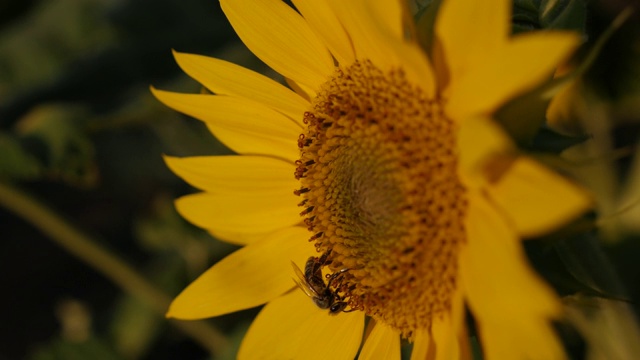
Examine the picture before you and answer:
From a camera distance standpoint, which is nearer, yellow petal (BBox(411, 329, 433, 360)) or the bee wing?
yellow petal (BBox(411, 329, 433, 360))

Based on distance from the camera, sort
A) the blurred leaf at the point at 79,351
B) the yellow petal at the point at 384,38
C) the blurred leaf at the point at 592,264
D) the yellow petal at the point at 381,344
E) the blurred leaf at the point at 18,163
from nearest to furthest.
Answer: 1. the yellow petal at the point at 384,38
2. the blurred leaf at the point at 592,264
3. the yellow petal at the point at 381,344
4. the blurred leaf at the point at 18,163
5. the blurred leaf at the point at 79,351

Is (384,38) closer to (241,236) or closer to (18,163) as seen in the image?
(241,236)

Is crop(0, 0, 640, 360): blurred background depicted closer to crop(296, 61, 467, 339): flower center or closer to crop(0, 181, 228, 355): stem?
crop(0, 181, 228, 355): stem

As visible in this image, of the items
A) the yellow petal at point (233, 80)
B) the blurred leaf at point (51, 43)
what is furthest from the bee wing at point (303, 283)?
the blurred leaf at point (51, 43)

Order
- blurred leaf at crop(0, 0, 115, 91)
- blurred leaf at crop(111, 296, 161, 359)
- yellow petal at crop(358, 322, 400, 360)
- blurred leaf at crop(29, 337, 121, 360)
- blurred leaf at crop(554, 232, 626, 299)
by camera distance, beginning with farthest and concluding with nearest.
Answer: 1. blurred leaf at crop(0, 0, 115, 91)
2. blurred leaf at crop(111, 296, 161, 359)
3. blurred leaf at crop(29, 337, 121, 360)
4. yellow petal at crop(358, 322, 400, 360)
5. blurred leaf at crop(554, 232, 626, 299)

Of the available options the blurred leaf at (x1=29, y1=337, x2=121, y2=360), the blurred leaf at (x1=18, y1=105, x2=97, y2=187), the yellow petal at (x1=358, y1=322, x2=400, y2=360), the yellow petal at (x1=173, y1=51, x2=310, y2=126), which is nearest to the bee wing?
the yellow petal at (x1=358, y1=322, x2=400, y2=360)

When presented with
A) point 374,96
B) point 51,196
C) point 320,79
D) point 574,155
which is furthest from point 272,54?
point 51,196

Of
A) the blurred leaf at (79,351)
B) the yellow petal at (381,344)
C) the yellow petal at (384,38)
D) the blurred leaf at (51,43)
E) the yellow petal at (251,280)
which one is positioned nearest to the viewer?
the yellow petal at (384,38)

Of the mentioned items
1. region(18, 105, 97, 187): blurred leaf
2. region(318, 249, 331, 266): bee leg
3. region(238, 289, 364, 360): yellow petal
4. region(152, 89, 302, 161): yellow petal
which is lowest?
region(238, 289, 364, 360): yellow petal

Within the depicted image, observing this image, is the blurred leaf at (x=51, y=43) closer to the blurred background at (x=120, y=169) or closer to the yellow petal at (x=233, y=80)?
the blurred background at (x=120, y=169)
